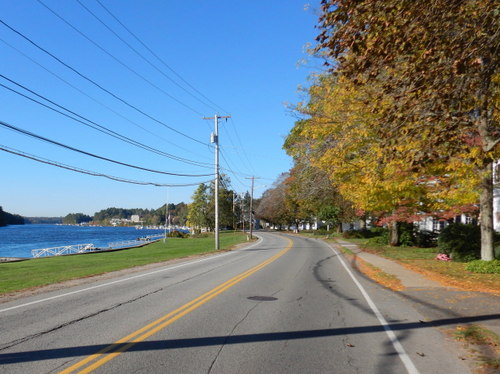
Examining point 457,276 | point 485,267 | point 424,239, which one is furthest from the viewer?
point 424,239

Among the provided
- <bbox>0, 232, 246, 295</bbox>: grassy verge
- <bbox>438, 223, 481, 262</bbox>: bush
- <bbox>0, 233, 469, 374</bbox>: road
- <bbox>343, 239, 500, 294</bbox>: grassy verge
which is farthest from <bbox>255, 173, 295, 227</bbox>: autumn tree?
<bbox>0, 233, 469, 374</bbox>: road

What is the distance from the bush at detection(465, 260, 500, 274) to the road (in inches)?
220

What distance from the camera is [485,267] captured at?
590 inches

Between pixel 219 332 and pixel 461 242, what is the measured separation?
1789cm

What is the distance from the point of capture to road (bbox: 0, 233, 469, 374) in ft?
17.7

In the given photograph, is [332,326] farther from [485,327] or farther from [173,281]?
[173,281]

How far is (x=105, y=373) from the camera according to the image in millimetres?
4980

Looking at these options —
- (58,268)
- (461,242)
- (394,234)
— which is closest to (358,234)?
(394,234)

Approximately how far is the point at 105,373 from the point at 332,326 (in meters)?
4.20

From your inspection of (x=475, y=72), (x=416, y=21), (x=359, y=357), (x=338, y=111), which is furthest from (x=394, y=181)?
(x=359, y=357)

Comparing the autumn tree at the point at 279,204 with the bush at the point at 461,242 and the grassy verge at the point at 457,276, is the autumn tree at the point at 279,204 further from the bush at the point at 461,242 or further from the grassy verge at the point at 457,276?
the grassy verge at the point at 457,276

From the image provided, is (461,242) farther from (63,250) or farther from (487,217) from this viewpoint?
(63,250)

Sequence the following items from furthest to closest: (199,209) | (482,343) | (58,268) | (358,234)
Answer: (199,209)
(358,234)
(58,268)
(482,343)

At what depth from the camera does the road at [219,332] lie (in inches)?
212
